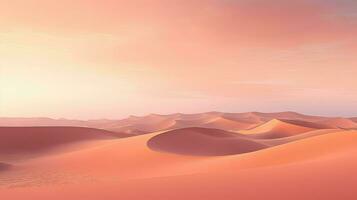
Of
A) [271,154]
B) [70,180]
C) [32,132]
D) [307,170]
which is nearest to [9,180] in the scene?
[70,180]

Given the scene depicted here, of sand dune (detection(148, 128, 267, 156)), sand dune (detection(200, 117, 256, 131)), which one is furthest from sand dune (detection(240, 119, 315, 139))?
sand dune (detection(200, 117, 256, 131))

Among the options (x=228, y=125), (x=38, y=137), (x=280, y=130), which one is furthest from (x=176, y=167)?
(x=228, y=125)

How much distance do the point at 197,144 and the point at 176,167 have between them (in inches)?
269

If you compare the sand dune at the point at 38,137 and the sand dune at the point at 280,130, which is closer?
the sand dune at the point at 38,137

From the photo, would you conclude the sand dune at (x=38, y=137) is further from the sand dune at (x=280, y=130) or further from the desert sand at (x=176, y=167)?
the sand dune at (x=280, y=130)

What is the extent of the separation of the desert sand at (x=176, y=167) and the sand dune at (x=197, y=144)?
0.17 ft

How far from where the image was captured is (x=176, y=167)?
1205 centimetres

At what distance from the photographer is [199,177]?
20.0 feet

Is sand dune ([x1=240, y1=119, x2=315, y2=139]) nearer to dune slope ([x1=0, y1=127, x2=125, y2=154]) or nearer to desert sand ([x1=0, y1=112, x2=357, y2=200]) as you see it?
desert sand ([x1=0, y1=112, x2=357, y2=200])

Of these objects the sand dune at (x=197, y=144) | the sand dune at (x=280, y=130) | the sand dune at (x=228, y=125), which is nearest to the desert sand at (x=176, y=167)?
the sand dune at (x=197, y=144)

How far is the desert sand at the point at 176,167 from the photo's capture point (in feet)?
16.4

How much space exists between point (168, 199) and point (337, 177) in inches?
103

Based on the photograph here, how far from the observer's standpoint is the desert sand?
4988mm

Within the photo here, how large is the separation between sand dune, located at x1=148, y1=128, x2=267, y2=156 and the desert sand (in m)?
0.05
